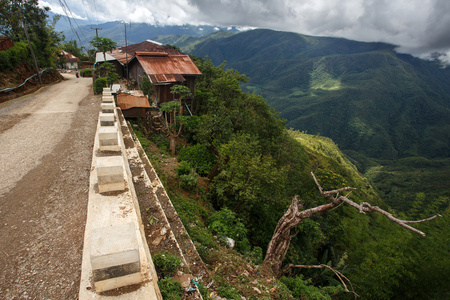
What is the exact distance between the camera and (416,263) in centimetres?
867

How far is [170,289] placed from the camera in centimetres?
334

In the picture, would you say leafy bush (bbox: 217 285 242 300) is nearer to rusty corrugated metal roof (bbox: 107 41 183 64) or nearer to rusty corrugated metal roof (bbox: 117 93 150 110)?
rusty corrugated metal roof (bbox: 117 93 150 110)

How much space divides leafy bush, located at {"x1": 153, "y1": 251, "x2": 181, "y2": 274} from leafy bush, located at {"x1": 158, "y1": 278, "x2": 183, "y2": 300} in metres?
0.36

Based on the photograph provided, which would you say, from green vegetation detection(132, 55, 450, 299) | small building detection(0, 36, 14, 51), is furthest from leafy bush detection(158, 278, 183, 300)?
small building detection(0, 36, 14, 51)

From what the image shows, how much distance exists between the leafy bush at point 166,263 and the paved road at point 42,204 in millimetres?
1206

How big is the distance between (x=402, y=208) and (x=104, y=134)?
5587cm

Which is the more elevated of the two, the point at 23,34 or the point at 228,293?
the point at 23,34

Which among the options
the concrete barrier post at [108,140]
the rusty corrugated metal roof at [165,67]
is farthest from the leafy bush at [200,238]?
the rusty corrugated metal roof at [165,67]

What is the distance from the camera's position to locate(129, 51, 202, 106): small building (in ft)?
63.8

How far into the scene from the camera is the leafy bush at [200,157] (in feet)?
47.9

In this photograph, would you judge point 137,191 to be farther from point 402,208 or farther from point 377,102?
point 377,102

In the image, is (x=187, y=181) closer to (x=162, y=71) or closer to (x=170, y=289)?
(x=170, y=289)

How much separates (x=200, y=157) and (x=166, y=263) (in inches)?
450

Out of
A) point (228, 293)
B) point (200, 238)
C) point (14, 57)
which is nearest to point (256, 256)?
point (200, 238)
